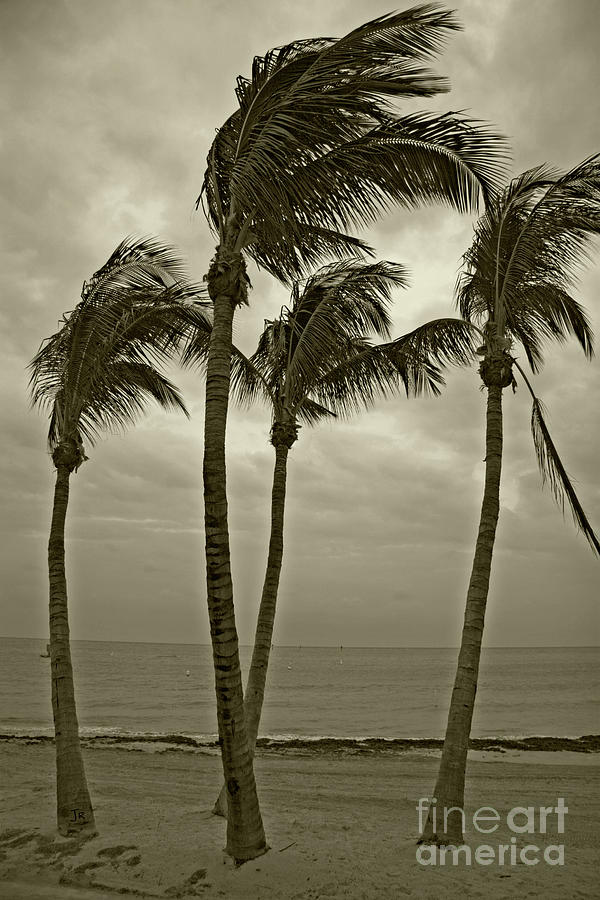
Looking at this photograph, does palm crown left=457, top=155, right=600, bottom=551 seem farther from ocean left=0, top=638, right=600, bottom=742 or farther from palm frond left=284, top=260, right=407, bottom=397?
ocean left=0, top=638, right=600, bottom=742

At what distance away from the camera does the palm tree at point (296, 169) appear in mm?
6328

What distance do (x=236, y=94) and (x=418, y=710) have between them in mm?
32563

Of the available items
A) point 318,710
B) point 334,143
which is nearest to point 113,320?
point 334,143

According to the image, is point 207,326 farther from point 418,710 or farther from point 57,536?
point 418,710

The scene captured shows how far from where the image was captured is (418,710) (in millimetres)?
33938

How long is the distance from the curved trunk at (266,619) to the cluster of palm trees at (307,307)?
0.03 meters

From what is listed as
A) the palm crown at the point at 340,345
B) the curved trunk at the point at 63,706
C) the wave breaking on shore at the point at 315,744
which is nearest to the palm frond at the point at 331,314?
the palm crown at the point at 340,345

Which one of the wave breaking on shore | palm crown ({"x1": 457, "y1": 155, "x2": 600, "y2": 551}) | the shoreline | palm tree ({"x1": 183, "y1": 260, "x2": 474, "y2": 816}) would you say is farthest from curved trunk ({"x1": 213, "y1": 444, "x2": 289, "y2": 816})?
the shoreline

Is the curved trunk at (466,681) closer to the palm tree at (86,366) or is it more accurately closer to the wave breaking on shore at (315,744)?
the palm tree at (86,366)

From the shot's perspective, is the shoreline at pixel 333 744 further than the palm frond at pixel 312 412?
Yes

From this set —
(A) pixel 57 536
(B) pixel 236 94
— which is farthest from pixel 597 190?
(A) pixel 57 536

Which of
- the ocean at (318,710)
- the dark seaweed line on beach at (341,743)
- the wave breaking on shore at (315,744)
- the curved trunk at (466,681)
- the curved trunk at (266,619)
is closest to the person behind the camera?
the curved trunk at (466,681)

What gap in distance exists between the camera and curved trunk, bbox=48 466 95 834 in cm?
802

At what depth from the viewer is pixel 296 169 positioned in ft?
22.4
